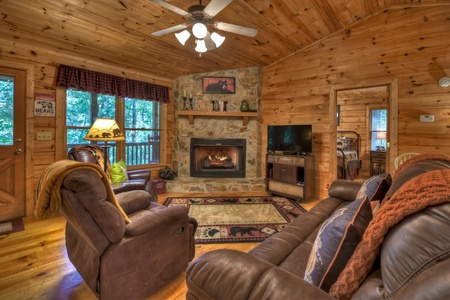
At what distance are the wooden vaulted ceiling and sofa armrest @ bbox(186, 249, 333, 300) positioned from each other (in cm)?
279

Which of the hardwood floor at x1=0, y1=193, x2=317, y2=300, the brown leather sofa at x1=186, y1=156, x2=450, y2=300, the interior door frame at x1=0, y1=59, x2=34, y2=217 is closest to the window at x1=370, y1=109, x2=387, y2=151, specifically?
the hardwood floor at x1=0, y1=193, x2=317, y2=300

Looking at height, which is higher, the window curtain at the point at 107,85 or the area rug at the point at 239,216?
the window curtain at the point at 107,85

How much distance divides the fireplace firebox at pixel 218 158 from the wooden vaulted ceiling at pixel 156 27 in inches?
62.1

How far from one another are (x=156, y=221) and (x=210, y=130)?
11.3 feet

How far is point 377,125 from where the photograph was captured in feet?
22.7

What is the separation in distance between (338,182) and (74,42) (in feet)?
12.6

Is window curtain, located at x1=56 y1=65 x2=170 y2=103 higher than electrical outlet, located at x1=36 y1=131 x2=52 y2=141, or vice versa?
window curtain, located at x1=56 y1=65 x2=170 y2=103

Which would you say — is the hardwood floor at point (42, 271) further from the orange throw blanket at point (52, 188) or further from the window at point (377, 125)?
the window at point (377, 125)

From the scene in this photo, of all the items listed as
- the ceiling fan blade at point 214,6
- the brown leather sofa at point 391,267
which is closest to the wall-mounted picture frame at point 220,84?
the ceiling fan blade at point 214,6

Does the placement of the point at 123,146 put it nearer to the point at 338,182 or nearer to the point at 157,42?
the point at 157,42

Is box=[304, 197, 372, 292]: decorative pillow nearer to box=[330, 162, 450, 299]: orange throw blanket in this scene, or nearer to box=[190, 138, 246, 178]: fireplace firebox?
box=[330, 162, 450, 299]: orange throw blanket

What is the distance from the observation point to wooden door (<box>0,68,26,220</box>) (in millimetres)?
3008

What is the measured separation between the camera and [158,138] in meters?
4.90

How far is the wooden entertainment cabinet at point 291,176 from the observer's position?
3.91 meters
